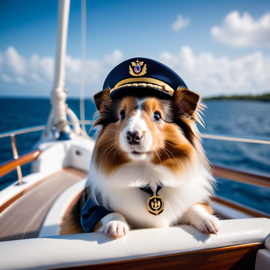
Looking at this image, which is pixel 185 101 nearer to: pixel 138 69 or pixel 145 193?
pixel 138 69

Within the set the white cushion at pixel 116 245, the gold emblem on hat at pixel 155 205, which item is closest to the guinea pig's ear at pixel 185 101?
the gold emblem on hat at pixel 155 205

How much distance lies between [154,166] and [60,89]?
8.57 feet

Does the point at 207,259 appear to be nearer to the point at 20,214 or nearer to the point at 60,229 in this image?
the point at 60,229

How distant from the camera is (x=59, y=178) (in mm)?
2436

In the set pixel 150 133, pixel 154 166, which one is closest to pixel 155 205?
pixel 154 166

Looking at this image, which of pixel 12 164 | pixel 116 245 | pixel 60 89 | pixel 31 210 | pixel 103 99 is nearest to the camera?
pixel 116 245

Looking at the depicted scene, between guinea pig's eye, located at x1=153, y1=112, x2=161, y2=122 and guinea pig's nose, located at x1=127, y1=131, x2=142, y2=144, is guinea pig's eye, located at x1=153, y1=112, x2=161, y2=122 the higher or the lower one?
the higher one

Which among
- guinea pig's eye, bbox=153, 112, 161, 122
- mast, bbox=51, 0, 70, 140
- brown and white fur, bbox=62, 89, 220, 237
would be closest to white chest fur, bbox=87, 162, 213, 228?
brown and white fur, bbox=62, 89, 220, 237

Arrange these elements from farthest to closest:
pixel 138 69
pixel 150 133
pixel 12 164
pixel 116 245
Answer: pixel 12 164, pixel 138 69, pixel 150 133, pixel 116 245

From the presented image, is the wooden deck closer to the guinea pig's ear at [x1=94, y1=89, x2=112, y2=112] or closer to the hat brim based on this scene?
the guinea pig's ear at [x1=94, y1=89, x2=112, y2=112]

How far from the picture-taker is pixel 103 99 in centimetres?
111

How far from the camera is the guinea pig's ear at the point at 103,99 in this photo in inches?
43.0

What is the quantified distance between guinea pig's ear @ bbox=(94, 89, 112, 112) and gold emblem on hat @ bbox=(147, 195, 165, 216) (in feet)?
1.92

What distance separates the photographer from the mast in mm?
2773
